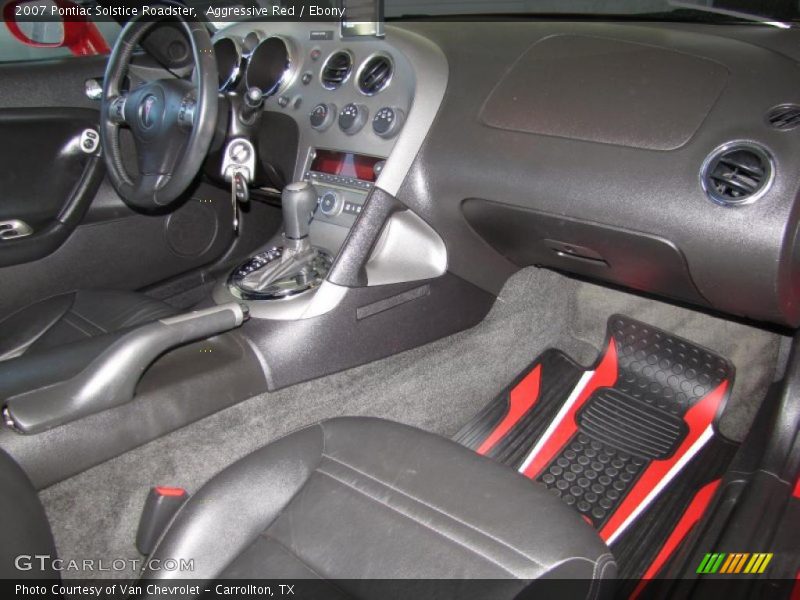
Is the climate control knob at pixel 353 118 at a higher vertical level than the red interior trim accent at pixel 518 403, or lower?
higher

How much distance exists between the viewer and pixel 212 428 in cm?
137

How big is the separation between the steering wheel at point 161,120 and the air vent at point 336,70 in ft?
1.09

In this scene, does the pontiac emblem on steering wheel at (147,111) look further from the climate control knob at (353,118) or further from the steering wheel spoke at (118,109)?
the climate control knob at (353,118)

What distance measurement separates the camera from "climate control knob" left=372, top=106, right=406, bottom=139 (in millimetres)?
1503

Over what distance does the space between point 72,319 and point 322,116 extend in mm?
795

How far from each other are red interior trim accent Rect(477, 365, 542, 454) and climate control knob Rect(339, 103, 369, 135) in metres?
0.80

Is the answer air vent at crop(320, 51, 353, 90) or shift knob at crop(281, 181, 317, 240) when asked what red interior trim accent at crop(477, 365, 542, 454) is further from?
air vent at crop(320, 51, 353, 90)

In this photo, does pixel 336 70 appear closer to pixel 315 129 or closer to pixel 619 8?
pixel 315 129

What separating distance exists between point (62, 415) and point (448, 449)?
675 mm

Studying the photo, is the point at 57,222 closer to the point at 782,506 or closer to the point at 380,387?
the point at 380,387

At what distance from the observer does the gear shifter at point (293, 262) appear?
1484 millimetres

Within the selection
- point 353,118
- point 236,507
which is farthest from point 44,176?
point 236,507

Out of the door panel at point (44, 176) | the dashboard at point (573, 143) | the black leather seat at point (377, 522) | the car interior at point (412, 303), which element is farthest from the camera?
the door panel at point (44, 176)

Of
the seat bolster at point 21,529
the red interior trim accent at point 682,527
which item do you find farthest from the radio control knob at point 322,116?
the red interior trim accent at point 682,527
